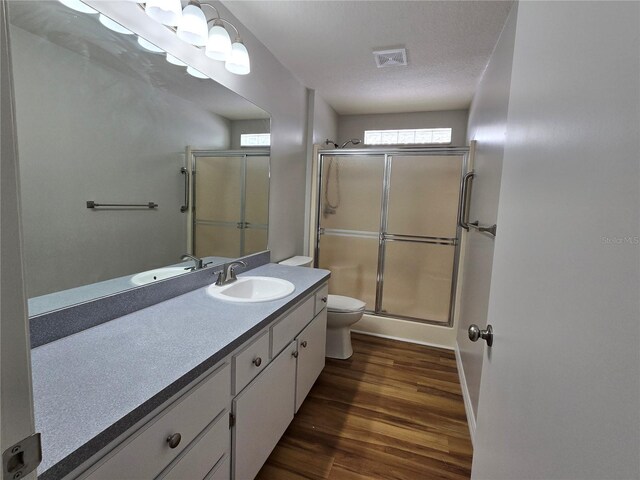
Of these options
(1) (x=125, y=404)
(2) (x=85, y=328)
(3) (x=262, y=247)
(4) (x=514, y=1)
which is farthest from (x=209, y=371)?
(4) (x=514, y=1)

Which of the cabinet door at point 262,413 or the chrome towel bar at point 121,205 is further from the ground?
the chrome towel bar at point 121,205

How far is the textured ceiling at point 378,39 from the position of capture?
178 centimetres

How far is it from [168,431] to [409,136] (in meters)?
3.80

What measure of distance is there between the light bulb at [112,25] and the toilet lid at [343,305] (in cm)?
211

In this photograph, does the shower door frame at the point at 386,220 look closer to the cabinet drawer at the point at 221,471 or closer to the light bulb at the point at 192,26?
the light bulb at the point at 192,26

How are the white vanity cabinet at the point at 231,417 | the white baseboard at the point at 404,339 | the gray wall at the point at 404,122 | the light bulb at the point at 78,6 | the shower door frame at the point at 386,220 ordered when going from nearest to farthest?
1. the white vanity cabinet at the point at 231,417
2. the light bulb at the point at 78,6
3. the shower door frame at the point at 386,220
4. the white baseboard at the point at 404,339
5. the gray wall at the point at 404,122

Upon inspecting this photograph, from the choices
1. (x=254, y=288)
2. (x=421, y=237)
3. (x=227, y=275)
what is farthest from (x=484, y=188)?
(x=227, y=275)

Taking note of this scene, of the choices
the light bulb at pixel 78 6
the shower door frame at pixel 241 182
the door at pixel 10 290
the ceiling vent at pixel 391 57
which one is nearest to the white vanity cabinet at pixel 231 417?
the door at pixel 10 290

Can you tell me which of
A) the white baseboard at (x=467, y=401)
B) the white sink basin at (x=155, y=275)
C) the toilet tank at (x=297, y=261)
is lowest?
the white baseboard at (x=467, y=401)

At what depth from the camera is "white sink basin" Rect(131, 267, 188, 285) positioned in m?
1.37

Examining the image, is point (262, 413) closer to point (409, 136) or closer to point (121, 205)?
point (121, 205)

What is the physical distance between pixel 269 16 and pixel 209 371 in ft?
6.56

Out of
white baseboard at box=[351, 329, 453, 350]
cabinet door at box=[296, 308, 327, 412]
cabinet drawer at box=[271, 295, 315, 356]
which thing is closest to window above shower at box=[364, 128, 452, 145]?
white baseboard at box=[351, 329, 453, 350]

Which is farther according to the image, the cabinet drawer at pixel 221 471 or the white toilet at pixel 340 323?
the white toilet at pixel 340 323
